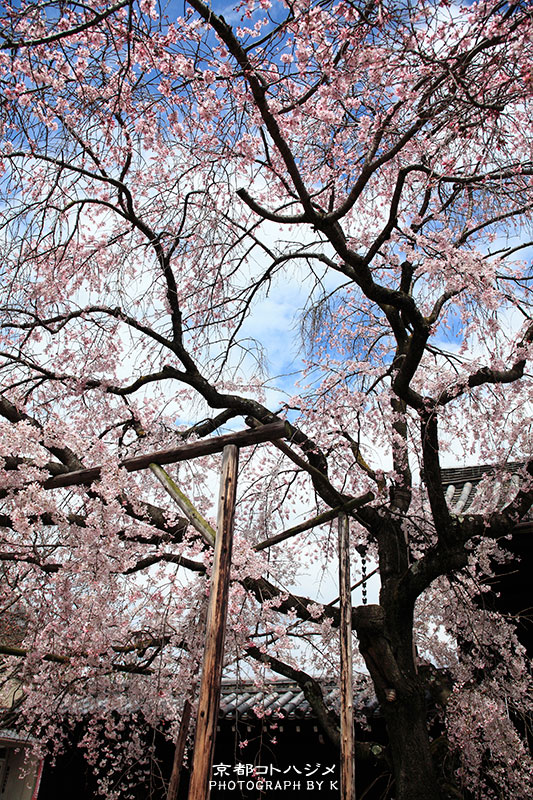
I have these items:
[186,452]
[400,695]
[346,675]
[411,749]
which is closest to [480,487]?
[400,695]

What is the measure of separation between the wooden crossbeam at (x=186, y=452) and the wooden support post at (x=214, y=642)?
0.51 feet

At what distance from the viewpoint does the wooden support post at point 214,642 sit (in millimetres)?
2949

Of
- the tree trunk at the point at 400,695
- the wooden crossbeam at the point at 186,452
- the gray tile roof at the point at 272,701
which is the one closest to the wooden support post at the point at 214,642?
the wooden crossbeam at the point at 186,452

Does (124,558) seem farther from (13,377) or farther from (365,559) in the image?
(365,559)

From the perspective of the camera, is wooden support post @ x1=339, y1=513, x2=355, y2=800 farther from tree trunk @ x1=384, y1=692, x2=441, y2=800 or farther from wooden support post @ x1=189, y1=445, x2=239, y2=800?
wooden support post @ x1=189, y1=445, x2=239, y2=800

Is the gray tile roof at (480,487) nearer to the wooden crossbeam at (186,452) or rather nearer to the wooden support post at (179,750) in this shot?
the wooden crossbeam at (186,452)

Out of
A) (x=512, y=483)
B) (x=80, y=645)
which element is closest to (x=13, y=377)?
(x=80, y=645)

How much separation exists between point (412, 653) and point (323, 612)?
888mm

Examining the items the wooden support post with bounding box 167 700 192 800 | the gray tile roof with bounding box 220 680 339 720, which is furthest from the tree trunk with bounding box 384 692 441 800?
the wooden support post with bounding box 167 700 192 800

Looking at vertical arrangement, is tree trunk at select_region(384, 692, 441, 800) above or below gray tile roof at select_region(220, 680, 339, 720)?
below

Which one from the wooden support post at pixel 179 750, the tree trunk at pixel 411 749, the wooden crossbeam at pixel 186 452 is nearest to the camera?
the wooden crossbeam at pixel 186 452

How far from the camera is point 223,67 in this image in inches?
140

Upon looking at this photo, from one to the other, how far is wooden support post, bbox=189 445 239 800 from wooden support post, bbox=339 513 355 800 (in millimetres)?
1469

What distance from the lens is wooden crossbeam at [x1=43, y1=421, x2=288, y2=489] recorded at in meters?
3.99
